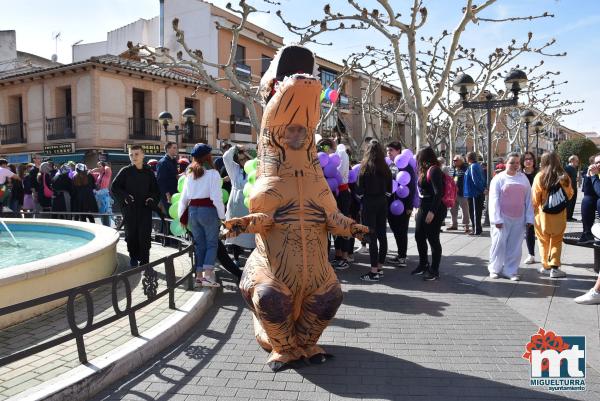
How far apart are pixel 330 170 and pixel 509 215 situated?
8.59 ft

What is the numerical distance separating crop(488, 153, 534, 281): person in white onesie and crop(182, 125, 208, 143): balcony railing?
2045 centimetres

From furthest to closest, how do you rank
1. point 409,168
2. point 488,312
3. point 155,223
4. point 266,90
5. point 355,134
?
point 355,134, point 155,223, point 409,168, point 488,312, point 266,90

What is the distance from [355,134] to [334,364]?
33.0m

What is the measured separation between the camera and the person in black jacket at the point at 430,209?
6406 millimetres

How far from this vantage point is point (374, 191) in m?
6.29

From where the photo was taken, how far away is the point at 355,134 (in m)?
35.9

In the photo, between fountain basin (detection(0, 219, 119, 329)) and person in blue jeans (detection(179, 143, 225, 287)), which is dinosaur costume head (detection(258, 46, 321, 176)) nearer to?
person in blue jeans (detection(179, 143, 225, 287))

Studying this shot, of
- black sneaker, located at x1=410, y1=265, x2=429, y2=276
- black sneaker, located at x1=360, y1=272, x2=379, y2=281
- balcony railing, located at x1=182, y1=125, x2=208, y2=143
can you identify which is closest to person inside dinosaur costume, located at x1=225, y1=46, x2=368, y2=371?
black sneaker, located at x1=360, y1=272, x2=379, y2=281

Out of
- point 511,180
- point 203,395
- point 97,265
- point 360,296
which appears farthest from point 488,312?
point 97,265

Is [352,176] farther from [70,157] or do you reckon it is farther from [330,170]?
[70,157]

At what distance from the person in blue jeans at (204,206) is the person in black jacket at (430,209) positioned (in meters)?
2.89

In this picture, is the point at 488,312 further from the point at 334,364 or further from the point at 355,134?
the point at 355,134

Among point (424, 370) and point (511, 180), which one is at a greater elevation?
point (511, 180)

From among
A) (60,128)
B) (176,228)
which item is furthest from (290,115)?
(60,128)
